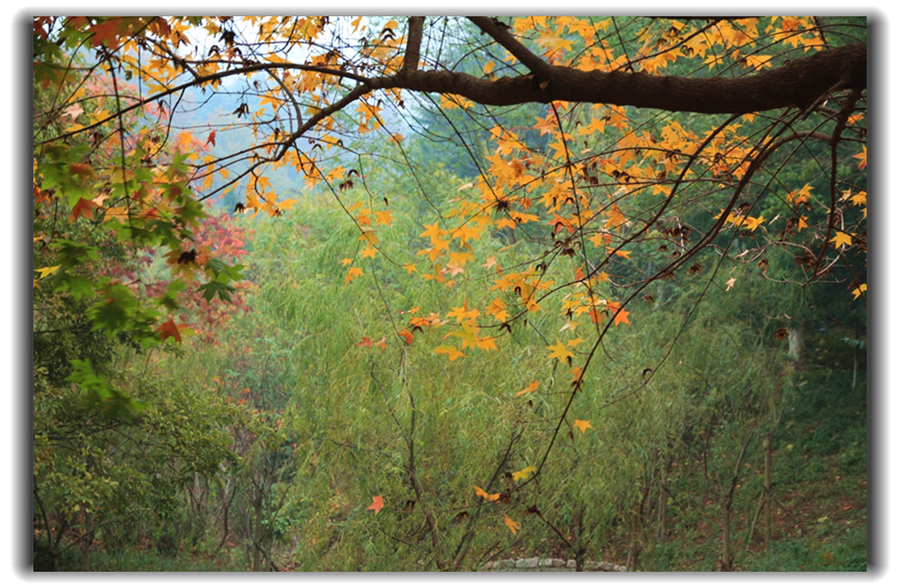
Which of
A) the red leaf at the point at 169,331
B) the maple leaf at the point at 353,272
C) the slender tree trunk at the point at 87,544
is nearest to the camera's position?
the red leaf at the point at 169,331

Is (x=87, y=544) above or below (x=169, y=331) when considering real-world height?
below

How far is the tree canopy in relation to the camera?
1.15 metres

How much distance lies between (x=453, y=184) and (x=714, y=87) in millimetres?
4467

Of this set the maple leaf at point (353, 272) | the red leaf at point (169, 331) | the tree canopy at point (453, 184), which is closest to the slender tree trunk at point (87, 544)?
the tree canopy at point (453, 184)

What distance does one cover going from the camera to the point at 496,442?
3.55 metres

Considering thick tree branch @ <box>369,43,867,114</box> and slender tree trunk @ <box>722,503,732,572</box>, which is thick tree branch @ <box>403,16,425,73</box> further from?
slender tree trunk @ <box>722,503,732,572</box>

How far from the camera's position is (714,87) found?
1.13 m

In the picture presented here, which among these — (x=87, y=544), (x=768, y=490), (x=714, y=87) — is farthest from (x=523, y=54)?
(x=768, y=490)

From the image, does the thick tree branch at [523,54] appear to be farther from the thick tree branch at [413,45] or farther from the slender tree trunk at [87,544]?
the slender tree trunk at [87,544]

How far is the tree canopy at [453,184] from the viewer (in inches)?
45.3

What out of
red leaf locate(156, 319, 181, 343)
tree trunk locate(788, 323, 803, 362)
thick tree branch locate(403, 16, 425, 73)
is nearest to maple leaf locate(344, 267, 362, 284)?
thick tree branch locate(403, 16, 425, 73)

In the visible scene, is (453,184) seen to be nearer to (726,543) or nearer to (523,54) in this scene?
(726,543)

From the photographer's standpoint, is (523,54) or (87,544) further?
(87,544)
